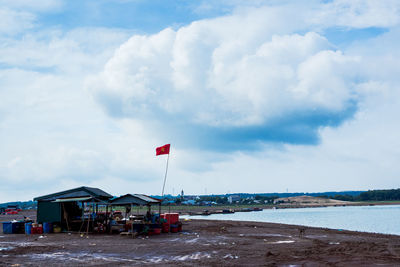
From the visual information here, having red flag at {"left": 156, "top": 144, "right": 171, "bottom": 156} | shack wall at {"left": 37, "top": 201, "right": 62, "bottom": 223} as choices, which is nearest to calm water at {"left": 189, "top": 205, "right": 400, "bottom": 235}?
red flag at {"left": 156, "top": 144, "right": 171, "bottom": 156}

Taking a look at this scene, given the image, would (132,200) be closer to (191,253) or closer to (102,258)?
(191,253)

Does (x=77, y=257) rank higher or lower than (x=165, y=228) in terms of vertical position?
lower

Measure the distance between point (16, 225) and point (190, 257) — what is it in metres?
16.7

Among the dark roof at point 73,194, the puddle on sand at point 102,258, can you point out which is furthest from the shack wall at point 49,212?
the puddle on sand at point 102,258

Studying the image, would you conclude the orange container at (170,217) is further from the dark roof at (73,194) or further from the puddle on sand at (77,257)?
the puddle on sand at (77,257)

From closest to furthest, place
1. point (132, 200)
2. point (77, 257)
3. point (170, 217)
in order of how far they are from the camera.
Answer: point (77, 257) → point (132, 200) → point (170, 217)

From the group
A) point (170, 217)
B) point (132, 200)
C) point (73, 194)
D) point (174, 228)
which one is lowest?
point (174, 228)

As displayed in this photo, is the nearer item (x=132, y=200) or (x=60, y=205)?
(x=132, y=200)

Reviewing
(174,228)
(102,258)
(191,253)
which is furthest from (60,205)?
(191,253)

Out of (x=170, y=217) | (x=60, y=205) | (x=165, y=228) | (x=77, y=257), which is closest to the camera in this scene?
(x=77, y=257)

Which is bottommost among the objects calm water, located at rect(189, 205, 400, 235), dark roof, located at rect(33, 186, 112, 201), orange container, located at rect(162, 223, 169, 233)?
calm water, located at rect(189, 205, 400, 235)

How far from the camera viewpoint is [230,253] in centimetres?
1695

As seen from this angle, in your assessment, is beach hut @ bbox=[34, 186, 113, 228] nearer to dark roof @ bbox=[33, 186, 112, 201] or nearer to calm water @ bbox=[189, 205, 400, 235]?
dark roof @ bbox=[33, 186, 112, 201]

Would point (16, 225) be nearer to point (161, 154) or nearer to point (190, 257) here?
point (161, 154)
